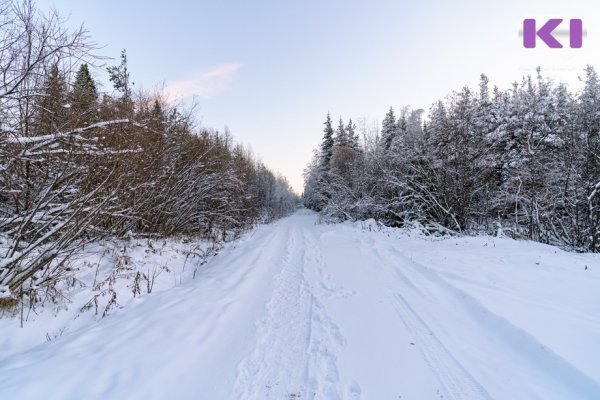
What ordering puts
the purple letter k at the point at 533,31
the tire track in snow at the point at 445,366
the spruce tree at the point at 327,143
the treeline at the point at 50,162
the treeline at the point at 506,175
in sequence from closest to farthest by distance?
the tire track in snow at the point at 445,366 < the treeline at the point at 50,162 < the purple letter k at the point at 533,31 < the treeline at the point at 506,175 < the spruce tree at the point at 327,143

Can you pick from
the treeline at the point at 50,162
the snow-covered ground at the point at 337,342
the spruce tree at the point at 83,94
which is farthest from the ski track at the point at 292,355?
the spruce tree at the point at 83,94

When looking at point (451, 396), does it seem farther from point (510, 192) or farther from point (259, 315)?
point (510, 192)

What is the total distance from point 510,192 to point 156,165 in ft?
46.9

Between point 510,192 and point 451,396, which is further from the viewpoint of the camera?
point 510,192

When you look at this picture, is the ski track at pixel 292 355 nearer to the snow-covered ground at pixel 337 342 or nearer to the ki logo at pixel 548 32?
the snow-covered ground at pixel 337 342

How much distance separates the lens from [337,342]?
3.69 meters

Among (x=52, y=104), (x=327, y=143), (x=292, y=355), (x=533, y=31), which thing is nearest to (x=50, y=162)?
(x=52, y=104)

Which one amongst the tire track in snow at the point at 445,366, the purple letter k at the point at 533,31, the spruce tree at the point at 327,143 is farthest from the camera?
the spruce tree at the point at 327,143

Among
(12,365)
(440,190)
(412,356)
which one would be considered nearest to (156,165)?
(12,365)

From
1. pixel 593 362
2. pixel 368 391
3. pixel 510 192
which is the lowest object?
pixel 368 391

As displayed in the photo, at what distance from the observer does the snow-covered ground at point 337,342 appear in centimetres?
274

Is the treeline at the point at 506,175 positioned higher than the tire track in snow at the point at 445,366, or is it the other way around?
the treeline at the point at 506,175

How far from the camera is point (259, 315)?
4562 mm

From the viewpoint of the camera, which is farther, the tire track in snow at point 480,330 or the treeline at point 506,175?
the treeline at point 506,175
